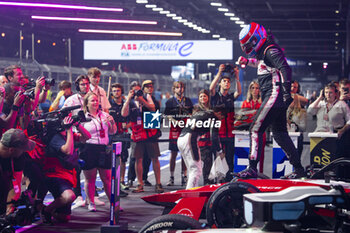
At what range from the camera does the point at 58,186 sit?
7211 millimetres

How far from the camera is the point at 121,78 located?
58.9 feet

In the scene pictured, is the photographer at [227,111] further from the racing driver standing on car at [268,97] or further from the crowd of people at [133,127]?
the racing driver standing on car at [268,97]

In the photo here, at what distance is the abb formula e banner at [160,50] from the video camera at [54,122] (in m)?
11.2

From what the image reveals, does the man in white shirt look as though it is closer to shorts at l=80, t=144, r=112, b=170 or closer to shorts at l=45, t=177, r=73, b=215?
shorts at l=80, t=144, r=112, b=170

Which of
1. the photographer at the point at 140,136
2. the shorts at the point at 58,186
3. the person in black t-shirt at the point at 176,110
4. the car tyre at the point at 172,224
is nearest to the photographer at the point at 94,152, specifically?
the shorts at the point at 58,186

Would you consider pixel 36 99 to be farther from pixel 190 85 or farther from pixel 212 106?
pixel 190 85

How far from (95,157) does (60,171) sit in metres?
0.73

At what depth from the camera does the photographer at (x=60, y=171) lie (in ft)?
23.6

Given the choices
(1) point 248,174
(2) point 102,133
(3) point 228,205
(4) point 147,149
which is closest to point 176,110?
(4) point 147,149

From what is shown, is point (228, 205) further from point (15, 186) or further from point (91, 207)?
point (91, 207)

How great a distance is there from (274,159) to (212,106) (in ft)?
5.67

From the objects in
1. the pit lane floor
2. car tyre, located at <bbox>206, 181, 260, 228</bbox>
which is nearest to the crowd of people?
the pit lane floor

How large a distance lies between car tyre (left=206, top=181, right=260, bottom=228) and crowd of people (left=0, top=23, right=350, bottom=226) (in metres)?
1.06

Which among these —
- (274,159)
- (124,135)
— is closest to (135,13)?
(124,135)
